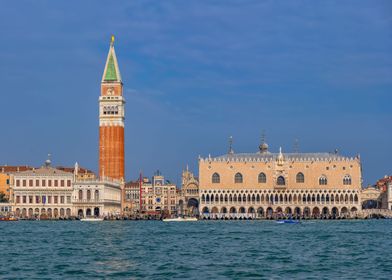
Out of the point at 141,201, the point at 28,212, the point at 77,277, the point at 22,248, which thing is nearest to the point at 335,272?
the point at 77,277

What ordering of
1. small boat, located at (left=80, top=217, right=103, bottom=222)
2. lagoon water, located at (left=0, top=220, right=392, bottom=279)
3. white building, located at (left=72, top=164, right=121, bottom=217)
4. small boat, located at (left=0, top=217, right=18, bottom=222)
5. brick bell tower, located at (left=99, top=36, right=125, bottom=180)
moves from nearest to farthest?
1. lagoon water, located at (left=0, top=220, right=392, bottom=279)
2. small boat, located at (left=80, top=217, right=103, bottom=222)
3. small boat, located at (left=0, top=217, right=18, bottom=222)
4. white building, located at (left=72, top=164, right=121, bottom=217)
5. brick bell tower, located at (left=99, top=36, right=125, bottom=180)

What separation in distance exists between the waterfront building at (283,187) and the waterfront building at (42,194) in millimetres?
20486

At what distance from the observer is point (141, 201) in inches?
6368

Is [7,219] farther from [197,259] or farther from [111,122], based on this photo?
[197,259]

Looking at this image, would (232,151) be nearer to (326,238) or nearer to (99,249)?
(326,238)

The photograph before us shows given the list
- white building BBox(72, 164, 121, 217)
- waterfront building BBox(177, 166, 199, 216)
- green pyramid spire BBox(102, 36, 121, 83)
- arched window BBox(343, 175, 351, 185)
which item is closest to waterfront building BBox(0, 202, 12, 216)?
white building BBox(72, 164, 121, 217)

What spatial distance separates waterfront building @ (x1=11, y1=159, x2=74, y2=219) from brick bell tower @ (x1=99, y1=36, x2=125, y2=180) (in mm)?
10013

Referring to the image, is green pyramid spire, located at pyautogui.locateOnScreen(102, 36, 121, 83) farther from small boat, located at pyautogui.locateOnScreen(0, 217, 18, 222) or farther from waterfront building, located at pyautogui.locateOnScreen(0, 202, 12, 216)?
small boat, located at pyautogui.locateOnScreen(0, 217, 18, 222)

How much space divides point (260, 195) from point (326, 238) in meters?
74.9

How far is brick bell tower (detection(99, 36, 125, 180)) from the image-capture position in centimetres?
13875

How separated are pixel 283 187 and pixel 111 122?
28.0 metres

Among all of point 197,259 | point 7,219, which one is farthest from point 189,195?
point 197,259

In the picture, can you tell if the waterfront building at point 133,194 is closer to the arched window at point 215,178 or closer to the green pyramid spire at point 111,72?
the green pyramid spire at point 111,72

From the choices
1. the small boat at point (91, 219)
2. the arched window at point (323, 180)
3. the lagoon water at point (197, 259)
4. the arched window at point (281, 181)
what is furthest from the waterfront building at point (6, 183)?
the lagoon water at point (197, 259)
